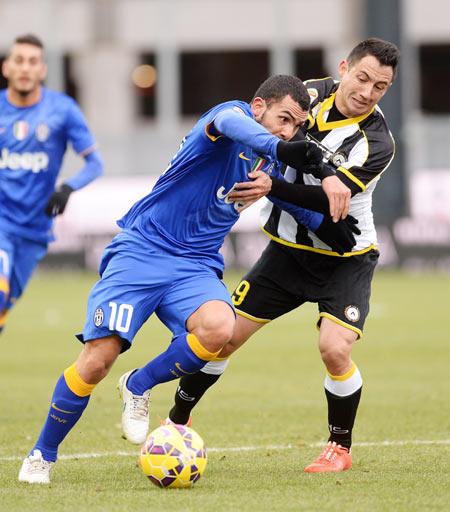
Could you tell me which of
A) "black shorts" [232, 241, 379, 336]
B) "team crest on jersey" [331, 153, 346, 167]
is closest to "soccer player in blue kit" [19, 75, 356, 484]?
"team crest on jersey" [331, 153, 346, 167]

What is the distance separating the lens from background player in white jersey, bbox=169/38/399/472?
284 inches

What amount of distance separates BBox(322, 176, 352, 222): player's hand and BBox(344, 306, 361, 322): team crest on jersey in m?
0.84

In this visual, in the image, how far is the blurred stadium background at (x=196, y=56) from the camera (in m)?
27.3

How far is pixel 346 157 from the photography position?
Result: 725 cm

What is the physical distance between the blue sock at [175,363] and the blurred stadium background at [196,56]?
62.3ft

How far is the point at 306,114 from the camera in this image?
677 cm

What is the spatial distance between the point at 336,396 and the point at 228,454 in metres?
0.78

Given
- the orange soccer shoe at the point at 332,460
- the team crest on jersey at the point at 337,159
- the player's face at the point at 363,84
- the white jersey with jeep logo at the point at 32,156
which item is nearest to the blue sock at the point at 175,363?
the orange soccer shoe at the point at 332,460

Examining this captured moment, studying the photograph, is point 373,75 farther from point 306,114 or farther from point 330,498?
point 330,498

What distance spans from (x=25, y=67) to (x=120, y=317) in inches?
157

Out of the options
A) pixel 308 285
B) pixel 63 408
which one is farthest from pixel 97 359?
pixel 308 285

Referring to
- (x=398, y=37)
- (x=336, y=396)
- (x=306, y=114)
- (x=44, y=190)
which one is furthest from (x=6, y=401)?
(x=398, y=37)

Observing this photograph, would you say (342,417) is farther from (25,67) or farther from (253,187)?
(25,67)

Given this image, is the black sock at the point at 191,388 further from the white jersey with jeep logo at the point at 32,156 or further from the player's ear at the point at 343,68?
the white jersey with jeep logo at the point at 32,156
